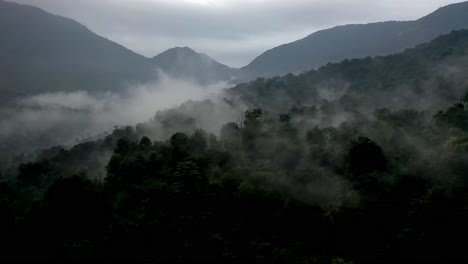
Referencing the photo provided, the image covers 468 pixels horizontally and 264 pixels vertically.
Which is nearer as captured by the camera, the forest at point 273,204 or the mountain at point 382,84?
the forest at point 273,204

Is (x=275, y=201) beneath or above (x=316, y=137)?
beneath

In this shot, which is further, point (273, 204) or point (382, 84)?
point (382, 84)

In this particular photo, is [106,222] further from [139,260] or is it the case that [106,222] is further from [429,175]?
[429,175]

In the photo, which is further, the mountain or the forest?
the mountain

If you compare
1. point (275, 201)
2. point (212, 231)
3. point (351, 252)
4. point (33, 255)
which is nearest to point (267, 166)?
point (275, 201)

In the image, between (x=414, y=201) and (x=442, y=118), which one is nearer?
(x=414, y=201)

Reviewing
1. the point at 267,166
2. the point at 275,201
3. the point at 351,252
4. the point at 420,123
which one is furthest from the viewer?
the point at 420,123

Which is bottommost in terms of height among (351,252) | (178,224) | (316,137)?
(351,252)

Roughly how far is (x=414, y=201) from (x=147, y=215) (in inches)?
1021

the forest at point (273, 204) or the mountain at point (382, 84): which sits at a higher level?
the mountain at point (382, 84)

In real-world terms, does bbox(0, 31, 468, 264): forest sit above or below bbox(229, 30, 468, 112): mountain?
below

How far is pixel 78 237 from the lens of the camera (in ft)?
144

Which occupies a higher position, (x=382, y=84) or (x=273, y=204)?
(x=382, y=84)

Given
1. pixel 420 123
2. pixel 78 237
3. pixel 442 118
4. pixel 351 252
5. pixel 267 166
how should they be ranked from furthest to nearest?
pixel 420 123 < pixel 442 118 < pixel 267 166 < pixel 78 237 < pixel 351 252
